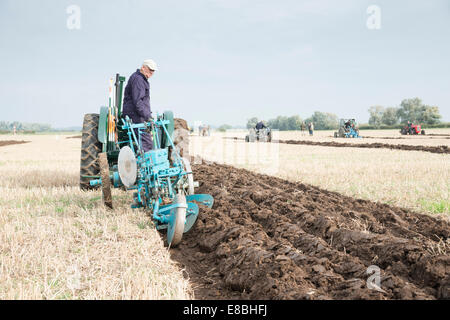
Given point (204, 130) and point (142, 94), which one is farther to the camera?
point (204, 130)

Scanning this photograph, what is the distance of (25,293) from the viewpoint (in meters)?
3.09

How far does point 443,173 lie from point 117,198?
817 centimetres

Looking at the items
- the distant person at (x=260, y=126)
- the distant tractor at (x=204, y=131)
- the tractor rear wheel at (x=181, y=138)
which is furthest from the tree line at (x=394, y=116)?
the tractor rear wheel at (x=181, y=138)

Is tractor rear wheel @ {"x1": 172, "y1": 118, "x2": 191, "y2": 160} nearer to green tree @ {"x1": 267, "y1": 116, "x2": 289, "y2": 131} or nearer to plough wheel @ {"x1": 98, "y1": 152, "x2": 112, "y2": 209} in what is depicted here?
plough wheel @ {"x1": 98, "y1": 152, "x2": 112, "y2": 209}

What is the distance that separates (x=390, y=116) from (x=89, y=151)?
4315 inches

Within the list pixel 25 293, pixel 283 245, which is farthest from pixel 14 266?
pixel 283 245

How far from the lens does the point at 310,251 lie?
4.12 metres

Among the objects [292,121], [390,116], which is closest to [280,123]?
[292,121]

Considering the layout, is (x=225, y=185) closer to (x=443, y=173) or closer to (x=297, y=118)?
(x=443, y=173)

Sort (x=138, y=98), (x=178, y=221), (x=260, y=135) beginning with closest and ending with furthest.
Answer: (x=178, y=221) < (x=138, y=98) < (x=260, y=135)

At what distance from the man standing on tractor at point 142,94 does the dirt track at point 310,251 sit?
1.48m

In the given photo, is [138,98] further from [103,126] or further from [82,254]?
[82,254]

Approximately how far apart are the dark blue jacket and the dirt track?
5.94 ft

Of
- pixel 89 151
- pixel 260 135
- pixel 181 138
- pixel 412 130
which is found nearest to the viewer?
pixel 89 151
